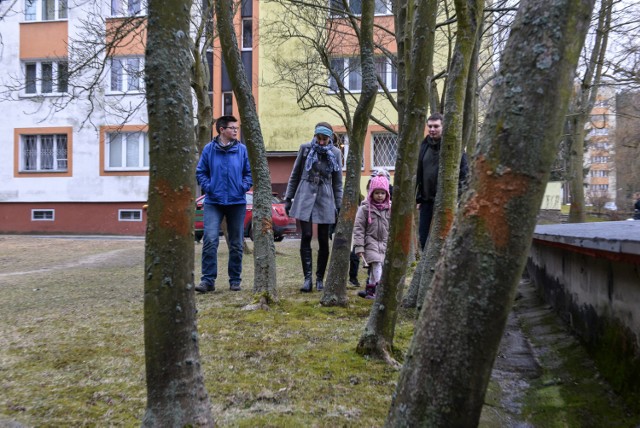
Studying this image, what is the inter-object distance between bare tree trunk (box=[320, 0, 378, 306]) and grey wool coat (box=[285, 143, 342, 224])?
862 millimetres

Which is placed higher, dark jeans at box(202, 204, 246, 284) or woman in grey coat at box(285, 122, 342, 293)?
woman in grey coat at box(285, 122, 342, 293)

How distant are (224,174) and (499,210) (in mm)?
5535

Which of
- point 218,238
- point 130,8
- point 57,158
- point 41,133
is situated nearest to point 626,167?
point 57,158

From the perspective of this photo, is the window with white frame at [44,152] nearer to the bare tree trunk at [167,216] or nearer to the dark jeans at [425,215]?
the dark jeans at [425,215]

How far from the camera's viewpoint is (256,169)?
20.0ft

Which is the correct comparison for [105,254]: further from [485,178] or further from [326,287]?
[485,178]

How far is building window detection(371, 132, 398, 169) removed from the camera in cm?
2378

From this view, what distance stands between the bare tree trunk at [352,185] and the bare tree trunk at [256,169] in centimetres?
60

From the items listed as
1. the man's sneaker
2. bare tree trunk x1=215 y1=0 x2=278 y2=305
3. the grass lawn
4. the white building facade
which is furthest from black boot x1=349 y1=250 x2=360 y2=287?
the white building facade

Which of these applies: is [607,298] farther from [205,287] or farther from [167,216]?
[205,287]

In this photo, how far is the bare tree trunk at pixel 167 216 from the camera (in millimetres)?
2410

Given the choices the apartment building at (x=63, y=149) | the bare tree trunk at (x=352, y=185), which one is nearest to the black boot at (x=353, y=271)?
the bare tree trunk at (x=352, y=185)

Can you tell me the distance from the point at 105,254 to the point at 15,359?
1164cm

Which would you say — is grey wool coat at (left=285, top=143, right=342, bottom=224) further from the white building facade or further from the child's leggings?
the white building facade
